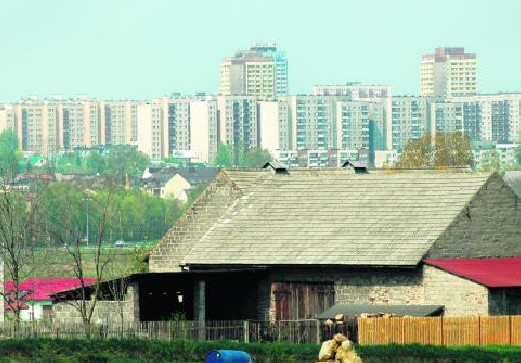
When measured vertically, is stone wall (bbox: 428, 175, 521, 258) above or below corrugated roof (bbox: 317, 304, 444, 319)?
above

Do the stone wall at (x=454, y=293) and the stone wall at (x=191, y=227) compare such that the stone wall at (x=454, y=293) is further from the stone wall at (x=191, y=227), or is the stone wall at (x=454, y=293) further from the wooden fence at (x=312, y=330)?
the stone wall at (x=191, y=227)

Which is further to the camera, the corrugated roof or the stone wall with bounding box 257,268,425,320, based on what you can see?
the stone wall with bounding box 257,268,425,320

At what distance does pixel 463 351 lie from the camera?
48.3 meters

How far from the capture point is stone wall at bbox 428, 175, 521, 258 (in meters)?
61.6

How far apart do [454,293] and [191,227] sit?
12.0m

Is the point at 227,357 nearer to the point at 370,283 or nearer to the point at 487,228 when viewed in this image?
the point at 370,283

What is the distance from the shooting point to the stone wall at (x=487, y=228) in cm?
6162

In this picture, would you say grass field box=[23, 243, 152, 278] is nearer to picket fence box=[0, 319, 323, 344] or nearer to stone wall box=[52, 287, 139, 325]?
stone wall box=[52, 287, 139, 325]

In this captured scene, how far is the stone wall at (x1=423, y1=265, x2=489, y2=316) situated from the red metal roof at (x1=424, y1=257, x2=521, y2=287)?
Answer: 7.9 inches

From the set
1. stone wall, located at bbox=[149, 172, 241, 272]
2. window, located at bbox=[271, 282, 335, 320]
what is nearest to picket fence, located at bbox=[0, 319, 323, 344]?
window, located at bbox=[271, 282, 335, 320]

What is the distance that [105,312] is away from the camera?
195 feet

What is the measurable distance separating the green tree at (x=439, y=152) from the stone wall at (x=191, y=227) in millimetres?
49020

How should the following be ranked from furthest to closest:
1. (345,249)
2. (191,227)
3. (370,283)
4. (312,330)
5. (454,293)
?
(191,227) → (345,249) → (370,283) → (454,293) → (312,330)

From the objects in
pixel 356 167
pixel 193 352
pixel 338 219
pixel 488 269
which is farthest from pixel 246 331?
pixel 356 167
